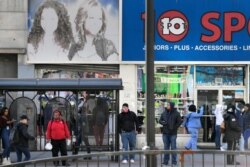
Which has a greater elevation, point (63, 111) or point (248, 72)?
point (248, 72)

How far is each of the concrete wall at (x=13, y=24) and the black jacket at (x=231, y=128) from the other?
310 inches

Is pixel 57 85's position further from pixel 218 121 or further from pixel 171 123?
pixel 218 121

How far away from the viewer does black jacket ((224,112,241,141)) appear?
1523 cm

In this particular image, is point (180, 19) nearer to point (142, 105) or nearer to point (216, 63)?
point (216, 63)

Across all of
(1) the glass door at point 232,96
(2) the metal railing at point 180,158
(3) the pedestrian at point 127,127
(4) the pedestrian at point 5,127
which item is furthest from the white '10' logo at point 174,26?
(2) the metal railing at point 180,158

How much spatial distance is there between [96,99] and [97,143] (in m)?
1.30

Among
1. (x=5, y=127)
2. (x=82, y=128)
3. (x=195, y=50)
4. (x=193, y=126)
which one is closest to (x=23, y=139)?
(x=5, y=127)

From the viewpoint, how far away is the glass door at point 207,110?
63.7 feet

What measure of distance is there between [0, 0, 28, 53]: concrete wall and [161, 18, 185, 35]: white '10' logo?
194 inches

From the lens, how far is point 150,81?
734 centimetres

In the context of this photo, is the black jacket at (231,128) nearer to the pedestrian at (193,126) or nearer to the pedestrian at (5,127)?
the pedestrian at (193,126)

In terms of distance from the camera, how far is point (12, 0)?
63.6 ft

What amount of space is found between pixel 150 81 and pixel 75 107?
921cm

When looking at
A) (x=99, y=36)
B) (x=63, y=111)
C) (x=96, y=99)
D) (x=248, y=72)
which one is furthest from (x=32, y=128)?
(x=248, y=72)
